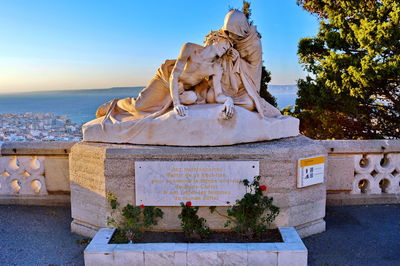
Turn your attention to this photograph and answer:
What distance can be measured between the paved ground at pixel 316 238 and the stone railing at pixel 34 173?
0.55 ft

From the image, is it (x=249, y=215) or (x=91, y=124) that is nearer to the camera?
(x=249, y=215)

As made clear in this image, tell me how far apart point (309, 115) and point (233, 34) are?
6.87 meters

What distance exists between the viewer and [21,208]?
501cm

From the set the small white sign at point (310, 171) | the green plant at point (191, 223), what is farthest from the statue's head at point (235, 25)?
the green plant at point (191, 223)

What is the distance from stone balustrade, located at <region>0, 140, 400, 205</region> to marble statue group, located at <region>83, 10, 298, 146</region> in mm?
957

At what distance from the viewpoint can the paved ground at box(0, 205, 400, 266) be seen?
3568 millimetres

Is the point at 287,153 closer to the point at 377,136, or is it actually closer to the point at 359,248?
the point at 359,248

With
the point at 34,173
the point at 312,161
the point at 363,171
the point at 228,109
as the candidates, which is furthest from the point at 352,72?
the point at 34,173

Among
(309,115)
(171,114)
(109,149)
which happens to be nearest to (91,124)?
(109,149)

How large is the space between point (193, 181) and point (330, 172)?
230 centimetres

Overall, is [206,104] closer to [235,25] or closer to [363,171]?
[235,25]

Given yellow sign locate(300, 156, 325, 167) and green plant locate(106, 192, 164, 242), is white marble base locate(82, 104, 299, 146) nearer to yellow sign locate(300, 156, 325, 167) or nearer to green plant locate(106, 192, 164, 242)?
yellow sign locate(300, 156, 325, 167)

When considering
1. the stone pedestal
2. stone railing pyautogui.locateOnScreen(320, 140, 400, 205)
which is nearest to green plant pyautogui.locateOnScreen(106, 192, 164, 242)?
the stone pedestal

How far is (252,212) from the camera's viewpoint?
365 cm
